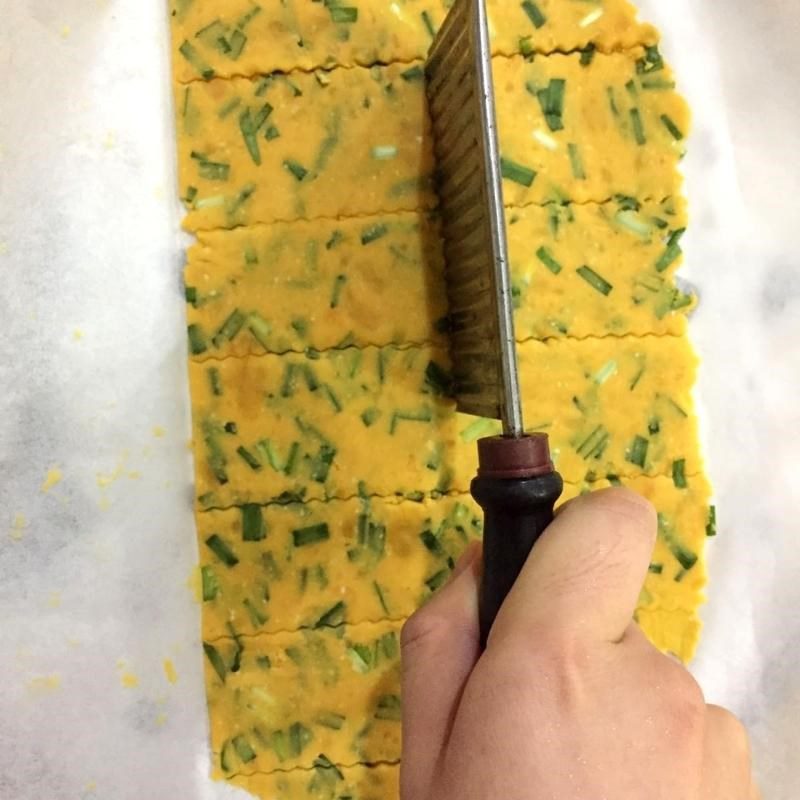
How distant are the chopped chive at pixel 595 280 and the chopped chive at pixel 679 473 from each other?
34 cm

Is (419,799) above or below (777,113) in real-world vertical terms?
below

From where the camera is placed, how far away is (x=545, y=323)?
1.66 metres

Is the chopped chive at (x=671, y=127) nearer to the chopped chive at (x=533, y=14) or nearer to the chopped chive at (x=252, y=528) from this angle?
the chopped chive at (x=533, y=14)

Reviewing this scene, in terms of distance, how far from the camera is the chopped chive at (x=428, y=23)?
1.66m

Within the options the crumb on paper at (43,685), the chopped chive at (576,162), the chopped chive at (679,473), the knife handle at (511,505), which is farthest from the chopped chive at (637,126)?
the crumb on paper at (43,685)

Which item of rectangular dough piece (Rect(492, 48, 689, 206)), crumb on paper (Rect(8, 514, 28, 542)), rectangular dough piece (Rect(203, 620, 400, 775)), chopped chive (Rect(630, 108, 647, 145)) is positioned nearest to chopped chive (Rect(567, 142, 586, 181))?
rectangular dough piece (Rect(492, 48, 689, 206))

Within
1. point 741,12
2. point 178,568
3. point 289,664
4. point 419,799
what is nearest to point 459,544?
point 289,664

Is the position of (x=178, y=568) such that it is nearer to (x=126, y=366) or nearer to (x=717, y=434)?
(x=126, y=366)

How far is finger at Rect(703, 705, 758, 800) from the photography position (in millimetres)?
1026

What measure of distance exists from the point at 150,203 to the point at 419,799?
3.86 feet

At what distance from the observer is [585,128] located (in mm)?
1669

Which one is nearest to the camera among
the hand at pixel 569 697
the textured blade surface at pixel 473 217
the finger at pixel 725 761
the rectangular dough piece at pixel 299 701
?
the hand at pixel 569 697

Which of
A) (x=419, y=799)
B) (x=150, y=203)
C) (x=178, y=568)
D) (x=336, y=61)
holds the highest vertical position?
(x=336, y=61)

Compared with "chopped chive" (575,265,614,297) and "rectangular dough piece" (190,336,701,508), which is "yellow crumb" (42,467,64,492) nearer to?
"rectangular dough piece" (190,336,701,508)
